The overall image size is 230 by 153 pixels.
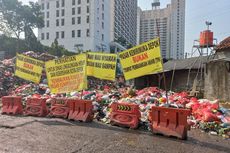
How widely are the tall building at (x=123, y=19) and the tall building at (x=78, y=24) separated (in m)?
12.2

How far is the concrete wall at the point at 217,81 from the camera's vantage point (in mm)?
15805

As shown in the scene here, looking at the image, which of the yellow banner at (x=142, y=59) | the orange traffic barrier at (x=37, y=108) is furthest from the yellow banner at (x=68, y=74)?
the yellow banner at (x=142, y=59)

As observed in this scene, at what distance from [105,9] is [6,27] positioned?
3503cm

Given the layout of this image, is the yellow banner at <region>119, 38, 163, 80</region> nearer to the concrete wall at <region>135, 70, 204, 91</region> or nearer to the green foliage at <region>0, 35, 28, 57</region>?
the concrete wall at <region>135, 70, 204, 91</region>

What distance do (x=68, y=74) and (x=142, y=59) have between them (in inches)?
130

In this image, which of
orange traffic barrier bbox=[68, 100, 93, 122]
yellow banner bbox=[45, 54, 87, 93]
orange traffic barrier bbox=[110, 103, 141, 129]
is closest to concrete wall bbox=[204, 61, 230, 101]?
orange traffic barrier bbox=[110, 103, 141, 129]

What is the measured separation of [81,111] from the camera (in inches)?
408

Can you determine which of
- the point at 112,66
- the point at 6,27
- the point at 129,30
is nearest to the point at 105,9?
the point at 6,27

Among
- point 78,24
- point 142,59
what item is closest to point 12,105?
point 142,59

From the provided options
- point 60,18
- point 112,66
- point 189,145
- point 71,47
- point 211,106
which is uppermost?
point 60,18

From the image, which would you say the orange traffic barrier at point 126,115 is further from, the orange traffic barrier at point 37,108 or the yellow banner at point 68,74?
the orange traffic barrier at point 37,108

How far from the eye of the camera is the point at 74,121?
1023 centimetres

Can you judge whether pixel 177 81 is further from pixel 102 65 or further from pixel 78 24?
pixel 78 24

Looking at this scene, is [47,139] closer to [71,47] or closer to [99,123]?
[99,123]
